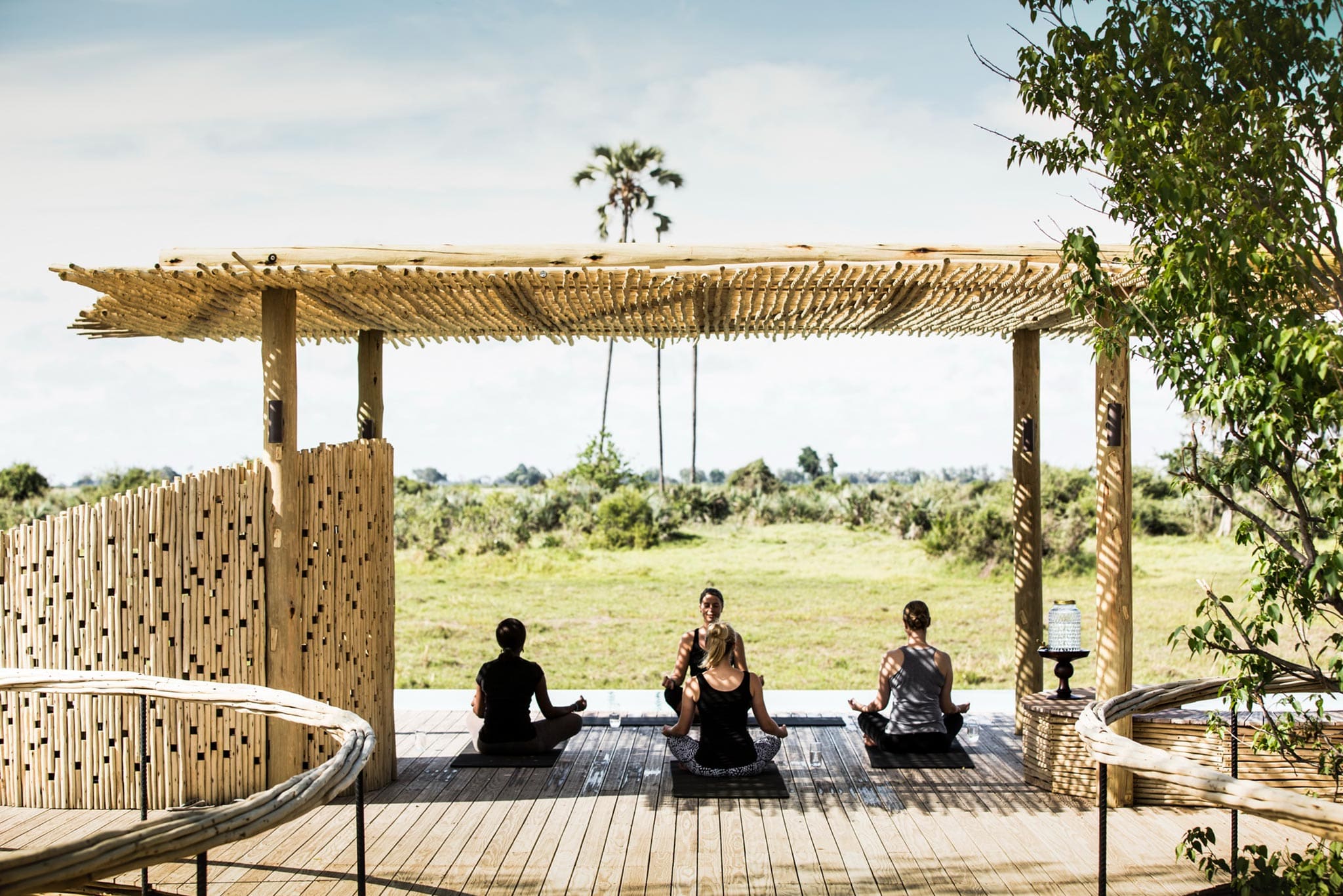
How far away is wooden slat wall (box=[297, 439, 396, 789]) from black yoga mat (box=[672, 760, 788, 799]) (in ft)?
5.09

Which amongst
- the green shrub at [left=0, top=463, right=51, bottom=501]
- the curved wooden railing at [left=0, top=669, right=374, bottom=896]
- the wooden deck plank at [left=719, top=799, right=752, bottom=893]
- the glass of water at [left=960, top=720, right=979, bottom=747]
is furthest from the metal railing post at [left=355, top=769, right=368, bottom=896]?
the green shrub at [left=0, top=463, right=51, bottom=501]

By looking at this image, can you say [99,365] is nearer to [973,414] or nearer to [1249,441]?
[973,414]

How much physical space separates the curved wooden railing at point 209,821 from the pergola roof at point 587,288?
7.01 ft

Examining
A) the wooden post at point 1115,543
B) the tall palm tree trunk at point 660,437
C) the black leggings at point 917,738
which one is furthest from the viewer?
the tall palm tree trunk at point 660,437

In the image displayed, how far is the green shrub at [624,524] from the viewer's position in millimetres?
20312

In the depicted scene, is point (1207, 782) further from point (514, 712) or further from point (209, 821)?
point (514, 712)

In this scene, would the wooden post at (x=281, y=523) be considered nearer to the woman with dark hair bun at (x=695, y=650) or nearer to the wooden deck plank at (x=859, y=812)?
the woman with dark hair bun at (x=695, y=650)

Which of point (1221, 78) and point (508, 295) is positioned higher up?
point (1221, 78)

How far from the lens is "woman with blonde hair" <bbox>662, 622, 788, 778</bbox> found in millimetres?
5586

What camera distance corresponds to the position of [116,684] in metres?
3.75

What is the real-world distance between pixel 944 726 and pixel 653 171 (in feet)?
59.5

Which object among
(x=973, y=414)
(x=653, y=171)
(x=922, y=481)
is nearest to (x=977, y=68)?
(x=653, y=171)

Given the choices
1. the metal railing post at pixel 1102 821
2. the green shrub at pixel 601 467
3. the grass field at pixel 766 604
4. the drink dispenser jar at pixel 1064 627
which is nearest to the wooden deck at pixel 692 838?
the drink dispenser jar at pixel 1064 627

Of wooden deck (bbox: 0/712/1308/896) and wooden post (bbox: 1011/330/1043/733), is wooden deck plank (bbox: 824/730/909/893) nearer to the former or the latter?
wooden deck (bbox: 0/712/1308/896)
